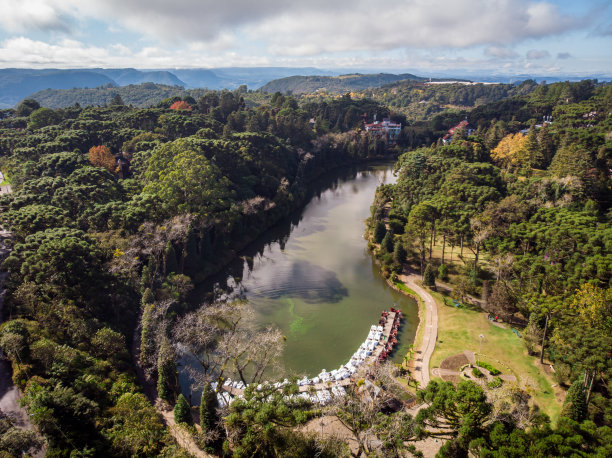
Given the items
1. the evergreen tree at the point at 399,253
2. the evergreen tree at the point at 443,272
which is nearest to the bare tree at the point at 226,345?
the evergreen tree at the point at 399,253

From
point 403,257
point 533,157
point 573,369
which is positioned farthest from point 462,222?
point 533,157

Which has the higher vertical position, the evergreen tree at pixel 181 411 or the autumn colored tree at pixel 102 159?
the autumn colored tree at pixel 102 159

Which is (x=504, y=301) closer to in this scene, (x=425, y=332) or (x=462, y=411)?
(x=425, y=332)

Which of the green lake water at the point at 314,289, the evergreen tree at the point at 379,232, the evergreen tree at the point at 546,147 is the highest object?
the evergreen tree at the point at 546,147

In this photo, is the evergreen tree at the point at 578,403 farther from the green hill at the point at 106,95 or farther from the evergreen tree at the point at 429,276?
the green hill at the point at 106,95

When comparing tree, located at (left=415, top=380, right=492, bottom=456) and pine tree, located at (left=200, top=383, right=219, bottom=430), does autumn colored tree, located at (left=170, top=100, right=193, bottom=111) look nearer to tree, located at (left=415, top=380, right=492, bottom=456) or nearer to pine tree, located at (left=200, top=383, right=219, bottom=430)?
pine tree, located at (left=200, top=383, right=219, bottom=430)

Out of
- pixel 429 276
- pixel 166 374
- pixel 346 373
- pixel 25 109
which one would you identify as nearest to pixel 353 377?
pixel 346 373

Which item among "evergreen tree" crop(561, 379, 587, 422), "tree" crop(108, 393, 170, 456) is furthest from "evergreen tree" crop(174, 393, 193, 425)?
"evergreen tree" crop(561, 379, 587, 422)
